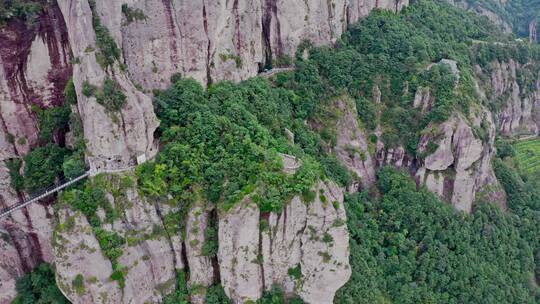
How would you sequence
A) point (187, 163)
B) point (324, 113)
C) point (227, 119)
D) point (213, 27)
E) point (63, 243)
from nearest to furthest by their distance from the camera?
1. point (63, 243)
2. point (187, 163)
3. point (227, 119)
4. point (213, 27)
5. point (324, 113)

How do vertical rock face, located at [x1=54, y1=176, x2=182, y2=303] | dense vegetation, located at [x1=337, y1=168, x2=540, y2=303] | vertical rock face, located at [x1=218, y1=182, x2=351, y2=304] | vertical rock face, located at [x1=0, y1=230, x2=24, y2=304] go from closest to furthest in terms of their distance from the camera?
vertical rock face, located at [x1=54, y1=176, x2=182, y2=303] → vertical rock face, located at [x1=218, y1=182, x2=351, y2=304] → vertical rock face, located at [x1=0, y1=230, x2=24, y2=304] → dense vegetation, located at [x1=337, y1=168, x2=540, y2=303]

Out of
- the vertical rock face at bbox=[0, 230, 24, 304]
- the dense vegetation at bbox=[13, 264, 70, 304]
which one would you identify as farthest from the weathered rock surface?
the vertical rock face at bbox=[0, 230, 24, 304]

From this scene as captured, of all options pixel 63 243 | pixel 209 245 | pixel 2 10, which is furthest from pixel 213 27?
pixel 63 243

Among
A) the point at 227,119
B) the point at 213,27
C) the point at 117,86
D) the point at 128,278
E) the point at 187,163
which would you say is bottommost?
the point at 128,278

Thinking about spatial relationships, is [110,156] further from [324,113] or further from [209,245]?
[324,113]

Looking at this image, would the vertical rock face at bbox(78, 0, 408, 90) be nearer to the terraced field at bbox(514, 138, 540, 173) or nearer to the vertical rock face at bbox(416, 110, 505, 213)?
the vertical rock face at bbox(416, 110, 505, 213)

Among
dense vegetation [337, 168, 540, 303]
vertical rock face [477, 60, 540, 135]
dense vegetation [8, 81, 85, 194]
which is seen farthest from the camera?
vertical rock face [477, 60, 540, 135]

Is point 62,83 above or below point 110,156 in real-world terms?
above
